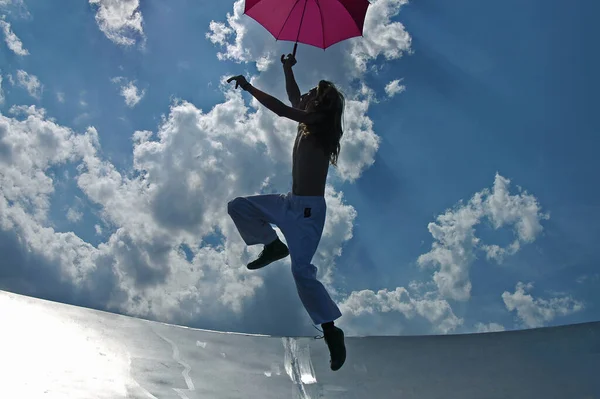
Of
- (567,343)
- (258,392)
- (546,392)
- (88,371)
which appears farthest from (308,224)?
(567,343)

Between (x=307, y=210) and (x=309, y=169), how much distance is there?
1.25 ft

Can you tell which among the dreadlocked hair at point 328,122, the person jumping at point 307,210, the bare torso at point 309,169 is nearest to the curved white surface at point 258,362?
the person jumping at point 307,210

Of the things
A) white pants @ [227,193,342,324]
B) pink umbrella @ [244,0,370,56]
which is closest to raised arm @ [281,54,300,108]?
pink umbrella @ [244,0,370,56]

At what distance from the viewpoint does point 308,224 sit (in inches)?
204

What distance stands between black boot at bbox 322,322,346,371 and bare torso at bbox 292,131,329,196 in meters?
1.23

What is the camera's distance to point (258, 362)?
5785mm

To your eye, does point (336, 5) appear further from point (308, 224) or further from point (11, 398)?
point (11, 398)

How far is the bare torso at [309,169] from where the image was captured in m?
5.24

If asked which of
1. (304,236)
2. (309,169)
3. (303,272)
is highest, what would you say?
(309,169)

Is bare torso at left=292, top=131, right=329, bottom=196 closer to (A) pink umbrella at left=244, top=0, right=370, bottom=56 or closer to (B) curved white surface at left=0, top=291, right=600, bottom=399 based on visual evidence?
(A) pink umbrella at left=244, top=0, right=370, bottom=56

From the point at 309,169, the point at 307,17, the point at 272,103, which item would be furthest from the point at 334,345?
the point at 307,17

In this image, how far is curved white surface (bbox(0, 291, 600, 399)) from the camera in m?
4.39

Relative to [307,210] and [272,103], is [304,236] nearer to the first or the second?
[307,210]

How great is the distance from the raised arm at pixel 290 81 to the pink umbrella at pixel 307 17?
0.72 feet
